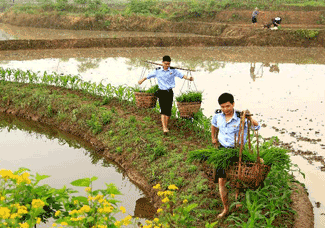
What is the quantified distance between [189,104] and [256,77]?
23.2ft

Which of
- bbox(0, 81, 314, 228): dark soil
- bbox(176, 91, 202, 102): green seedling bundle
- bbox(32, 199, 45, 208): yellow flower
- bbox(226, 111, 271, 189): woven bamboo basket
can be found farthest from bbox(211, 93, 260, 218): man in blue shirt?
bbox(176, 91, 202, 102): green seedling bundle

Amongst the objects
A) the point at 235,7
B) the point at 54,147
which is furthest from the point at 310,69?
the point at 235,7

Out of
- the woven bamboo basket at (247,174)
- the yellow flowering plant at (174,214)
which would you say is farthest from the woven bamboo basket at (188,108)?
the woven bamboo basket at (247,174)

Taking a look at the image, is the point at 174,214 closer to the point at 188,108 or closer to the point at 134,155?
the point at 134,155

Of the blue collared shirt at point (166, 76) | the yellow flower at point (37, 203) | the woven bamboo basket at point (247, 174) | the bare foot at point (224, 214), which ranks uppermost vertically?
the blue collared shirt at point (166, 76)

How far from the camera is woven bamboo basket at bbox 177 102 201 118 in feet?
24.4

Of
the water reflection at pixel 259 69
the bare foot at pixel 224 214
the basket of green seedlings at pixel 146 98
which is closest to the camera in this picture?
the bare foot at pixel 224 214

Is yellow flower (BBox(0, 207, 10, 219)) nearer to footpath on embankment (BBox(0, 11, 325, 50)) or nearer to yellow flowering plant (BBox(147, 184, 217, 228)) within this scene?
yellow flowering plant (BBox(147, 184, 217, 228))

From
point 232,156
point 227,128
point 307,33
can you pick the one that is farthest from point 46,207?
point 307,33

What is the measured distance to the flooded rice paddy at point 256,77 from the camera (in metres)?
7.83

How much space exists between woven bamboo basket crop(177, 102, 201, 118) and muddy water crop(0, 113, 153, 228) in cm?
151

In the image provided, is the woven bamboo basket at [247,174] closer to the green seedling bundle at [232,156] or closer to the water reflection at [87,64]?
the green seedling bundle at [232,156]

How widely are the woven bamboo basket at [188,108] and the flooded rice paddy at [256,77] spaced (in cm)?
168

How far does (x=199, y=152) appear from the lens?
4906mm
